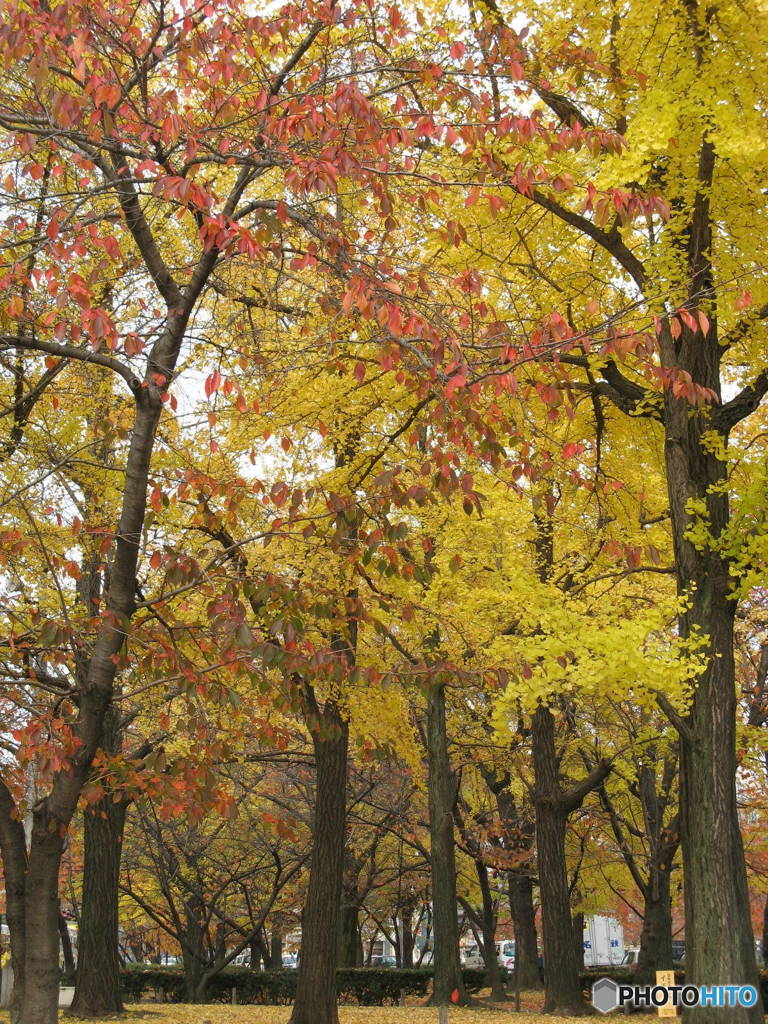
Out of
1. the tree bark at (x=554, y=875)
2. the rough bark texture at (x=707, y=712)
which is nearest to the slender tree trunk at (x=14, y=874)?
the rough bark texture at (x=707, y=712)

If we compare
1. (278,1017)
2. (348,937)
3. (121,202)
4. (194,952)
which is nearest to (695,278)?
(121,202)

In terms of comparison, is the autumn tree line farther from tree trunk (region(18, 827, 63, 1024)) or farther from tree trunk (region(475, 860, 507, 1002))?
tree trunk (region(475, 860, 507, 1002))

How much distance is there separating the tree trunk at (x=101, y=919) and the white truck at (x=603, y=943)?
5278cm

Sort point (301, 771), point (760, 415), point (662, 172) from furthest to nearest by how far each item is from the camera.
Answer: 1. point (301, 771)
2. point (760, 415)
3. point (662, 172)

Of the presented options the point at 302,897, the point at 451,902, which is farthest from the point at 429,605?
the point at 302,897

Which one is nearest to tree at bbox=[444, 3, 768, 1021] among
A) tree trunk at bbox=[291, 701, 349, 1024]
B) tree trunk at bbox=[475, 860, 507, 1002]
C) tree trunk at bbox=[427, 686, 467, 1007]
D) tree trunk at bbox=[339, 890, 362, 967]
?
tree trunk at bbox=[291, 701, 349, 1024]

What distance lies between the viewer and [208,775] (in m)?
4.64

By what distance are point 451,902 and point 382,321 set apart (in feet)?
47.8

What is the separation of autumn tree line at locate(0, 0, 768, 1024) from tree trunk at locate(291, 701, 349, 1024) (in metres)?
0.04

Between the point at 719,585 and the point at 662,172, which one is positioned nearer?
the point at 719,585

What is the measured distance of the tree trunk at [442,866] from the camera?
16141 millimetres

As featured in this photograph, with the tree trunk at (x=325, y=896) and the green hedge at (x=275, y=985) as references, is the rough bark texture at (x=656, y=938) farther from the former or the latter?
the tree trunk at (x=325, y=896)

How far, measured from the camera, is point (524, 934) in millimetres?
22859

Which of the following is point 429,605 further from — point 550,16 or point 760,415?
point 550,16
